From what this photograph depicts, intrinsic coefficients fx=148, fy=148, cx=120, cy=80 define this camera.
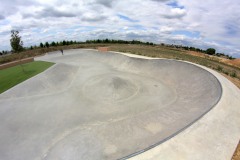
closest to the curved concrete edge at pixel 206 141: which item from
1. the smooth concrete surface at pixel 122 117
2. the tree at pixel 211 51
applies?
the smooth concrete surface at pixel 122 117

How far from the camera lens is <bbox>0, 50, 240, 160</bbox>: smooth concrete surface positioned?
6.48 m

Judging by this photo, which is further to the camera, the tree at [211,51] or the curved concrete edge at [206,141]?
the tree at [211,51]

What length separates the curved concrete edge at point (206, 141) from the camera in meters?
5.54

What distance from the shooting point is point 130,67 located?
2123 centimetres

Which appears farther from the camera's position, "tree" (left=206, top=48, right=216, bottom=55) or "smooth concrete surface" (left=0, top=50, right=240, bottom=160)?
"tree" (left=206, top=48, right=216, bottom=55)

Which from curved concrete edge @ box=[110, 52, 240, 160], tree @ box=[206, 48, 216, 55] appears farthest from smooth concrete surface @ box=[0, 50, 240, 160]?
tree @ box=[206, 48, 216, 55]

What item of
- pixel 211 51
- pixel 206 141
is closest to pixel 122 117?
pixel 206 141

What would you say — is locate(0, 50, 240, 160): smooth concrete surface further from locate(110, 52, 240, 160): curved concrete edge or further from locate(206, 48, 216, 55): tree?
locate(206, 48, 216, 55): tree

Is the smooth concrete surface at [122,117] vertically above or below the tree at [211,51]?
below

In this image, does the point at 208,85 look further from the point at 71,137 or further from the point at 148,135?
the point at 71,137

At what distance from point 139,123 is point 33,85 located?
37.1 feet

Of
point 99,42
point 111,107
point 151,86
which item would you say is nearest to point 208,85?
point 151,86

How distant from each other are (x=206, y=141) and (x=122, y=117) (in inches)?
206

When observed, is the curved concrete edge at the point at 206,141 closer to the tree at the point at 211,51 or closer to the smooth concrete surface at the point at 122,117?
the smooth concrete surface at the point at 122,117
